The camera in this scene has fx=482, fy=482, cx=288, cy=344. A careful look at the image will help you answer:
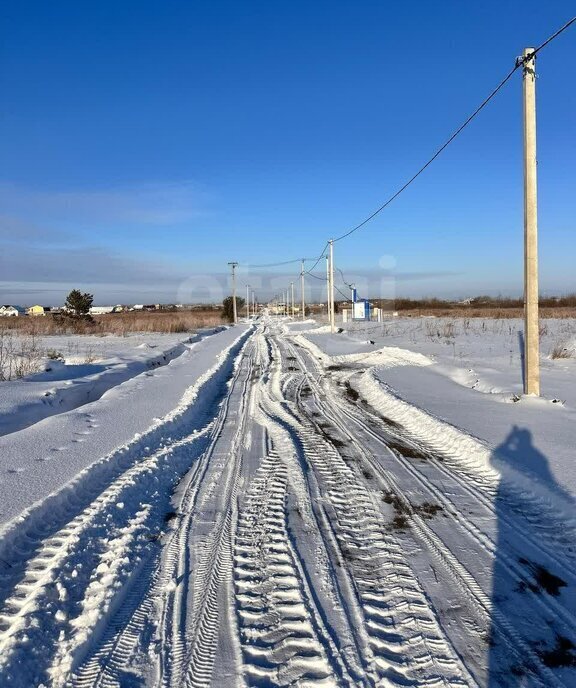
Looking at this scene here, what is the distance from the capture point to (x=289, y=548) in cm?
378

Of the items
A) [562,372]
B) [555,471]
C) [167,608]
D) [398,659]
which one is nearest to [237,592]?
[167,608]

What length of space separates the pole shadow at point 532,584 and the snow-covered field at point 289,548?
1cm

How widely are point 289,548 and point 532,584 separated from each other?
1718mm

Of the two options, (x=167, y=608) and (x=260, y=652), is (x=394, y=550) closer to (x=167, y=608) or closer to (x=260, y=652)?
(x=260, y=652)

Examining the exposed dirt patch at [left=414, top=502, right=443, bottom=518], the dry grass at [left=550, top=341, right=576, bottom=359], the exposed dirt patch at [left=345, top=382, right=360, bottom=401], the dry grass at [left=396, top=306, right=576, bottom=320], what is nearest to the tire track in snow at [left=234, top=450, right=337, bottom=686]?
the exposed dirt patch at [left=414, top=502, right=443, bottom=518]

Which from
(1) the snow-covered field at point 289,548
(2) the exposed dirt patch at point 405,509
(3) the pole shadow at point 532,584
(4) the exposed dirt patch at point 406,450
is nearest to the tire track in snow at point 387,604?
(1) the snow-covered field at point 289,548

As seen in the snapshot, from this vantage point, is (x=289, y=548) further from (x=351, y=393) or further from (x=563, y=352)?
(x=563, y=352)

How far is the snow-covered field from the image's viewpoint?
2.57m

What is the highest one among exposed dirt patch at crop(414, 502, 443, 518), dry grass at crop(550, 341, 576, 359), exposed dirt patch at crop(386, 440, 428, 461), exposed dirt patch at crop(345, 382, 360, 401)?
dry grass at crop(550, 341, 576, 359)

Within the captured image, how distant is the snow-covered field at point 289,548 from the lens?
2572 millimetres

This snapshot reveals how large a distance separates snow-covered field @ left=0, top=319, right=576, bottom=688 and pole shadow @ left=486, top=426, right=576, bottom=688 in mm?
15

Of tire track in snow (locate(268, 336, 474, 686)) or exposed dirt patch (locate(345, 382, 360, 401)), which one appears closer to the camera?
tire track in snow (locate(268, 336, 474, 686))

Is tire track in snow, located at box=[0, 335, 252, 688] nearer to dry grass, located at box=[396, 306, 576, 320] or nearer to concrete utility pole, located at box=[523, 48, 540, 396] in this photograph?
concrete utility pole, located at box=[523, 48, 540, 396]

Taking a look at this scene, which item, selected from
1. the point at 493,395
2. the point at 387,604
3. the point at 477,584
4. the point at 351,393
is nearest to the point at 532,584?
the point at 477,584
